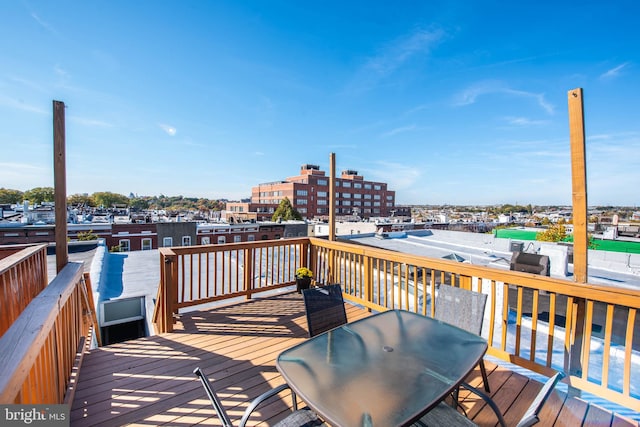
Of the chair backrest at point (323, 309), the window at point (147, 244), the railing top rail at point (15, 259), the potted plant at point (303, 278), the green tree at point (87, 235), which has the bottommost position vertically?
the window at point (147, 244)

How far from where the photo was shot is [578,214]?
7.32 ft

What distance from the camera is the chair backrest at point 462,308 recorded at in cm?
223

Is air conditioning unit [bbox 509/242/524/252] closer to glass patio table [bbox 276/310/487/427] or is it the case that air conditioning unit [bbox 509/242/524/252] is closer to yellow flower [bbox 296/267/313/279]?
yellow flower [bbox 296/267/313/279]

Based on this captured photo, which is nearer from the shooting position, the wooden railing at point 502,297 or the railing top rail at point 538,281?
the railing top rail at point 538,281

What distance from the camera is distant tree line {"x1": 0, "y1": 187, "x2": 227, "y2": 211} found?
49.7 metres

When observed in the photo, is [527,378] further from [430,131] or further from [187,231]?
[187,231]

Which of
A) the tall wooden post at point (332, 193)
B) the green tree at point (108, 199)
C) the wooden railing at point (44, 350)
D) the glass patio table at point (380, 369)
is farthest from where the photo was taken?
the green tree at point (108, 199)

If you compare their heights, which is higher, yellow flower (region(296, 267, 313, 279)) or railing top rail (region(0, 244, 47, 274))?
railing top rail (region(0, 244, 47, 274))

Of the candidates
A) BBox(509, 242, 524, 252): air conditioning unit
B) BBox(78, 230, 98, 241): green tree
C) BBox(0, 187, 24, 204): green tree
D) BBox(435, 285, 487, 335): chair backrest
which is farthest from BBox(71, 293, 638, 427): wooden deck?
BBox(0, 187, 24, 204): green tree

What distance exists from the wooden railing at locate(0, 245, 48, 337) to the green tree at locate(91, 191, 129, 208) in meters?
77.5

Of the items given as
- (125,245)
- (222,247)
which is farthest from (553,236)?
(125,245)

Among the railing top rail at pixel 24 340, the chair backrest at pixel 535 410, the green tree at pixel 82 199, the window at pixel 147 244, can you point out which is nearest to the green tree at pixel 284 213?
the window at pixel 147 244

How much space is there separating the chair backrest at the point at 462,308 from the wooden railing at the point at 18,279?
3.83m

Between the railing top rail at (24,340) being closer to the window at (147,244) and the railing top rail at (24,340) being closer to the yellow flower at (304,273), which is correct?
the yellow flower at (304,273)
